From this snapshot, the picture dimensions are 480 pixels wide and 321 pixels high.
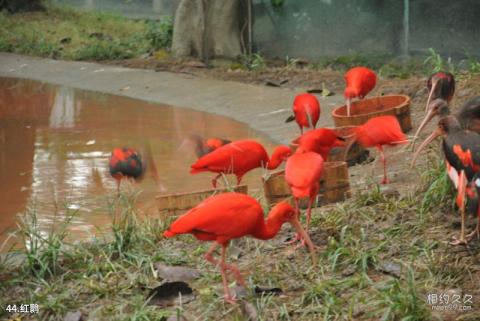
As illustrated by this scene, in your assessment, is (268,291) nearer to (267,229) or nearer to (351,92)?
(267,229)

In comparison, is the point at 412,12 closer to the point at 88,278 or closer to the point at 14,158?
the point at 14,158

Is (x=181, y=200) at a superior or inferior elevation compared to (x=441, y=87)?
Answer: inferior

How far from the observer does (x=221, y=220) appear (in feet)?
14.7

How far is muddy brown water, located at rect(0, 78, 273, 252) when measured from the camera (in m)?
7.32

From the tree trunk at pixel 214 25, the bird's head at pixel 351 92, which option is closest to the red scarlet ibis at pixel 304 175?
the bird's head at pixel 351 92

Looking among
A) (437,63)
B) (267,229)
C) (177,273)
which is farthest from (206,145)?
(267,229)

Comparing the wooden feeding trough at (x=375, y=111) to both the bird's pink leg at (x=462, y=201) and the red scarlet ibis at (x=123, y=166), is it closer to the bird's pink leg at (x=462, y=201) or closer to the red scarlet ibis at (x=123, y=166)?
the red scarlet ibis at (x=123, y=166)

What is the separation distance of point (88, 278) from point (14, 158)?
435 centimetres

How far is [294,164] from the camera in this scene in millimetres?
5332

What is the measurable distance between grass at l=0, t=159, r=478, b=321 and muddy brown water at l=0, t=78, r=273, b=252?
458 mm

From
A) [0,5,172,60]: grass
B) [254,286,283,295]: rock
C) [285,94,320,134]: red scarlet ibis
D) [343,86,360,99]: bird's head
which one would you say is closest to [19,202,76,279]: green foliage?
[254,286,283,295]: rock

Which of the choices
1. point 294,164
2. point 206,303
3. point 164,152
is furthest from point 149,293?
point 164,152

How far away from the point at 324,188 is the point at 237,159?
0.62 meters

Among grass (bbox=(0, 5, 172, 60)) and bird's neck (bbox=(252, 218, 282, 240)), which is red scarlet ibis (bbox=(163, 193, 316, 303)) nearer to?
bird's neck (bbox=(252, 218, 282, 240))
